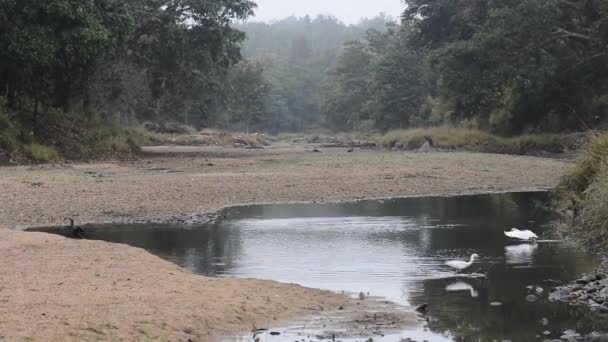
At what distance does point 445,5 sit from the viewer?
57.8 metres

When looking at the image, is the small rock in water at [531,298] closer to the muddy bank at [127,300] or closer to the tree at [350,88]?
the muddy bank at [127,300]

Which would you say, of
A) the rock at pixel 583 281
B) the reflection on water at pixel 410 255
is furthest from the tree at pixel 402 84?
the rock at pixel 583 281

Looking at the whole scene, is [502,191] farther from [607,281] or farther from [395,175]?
[607,281]

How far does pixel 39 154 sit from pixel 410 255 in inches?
870

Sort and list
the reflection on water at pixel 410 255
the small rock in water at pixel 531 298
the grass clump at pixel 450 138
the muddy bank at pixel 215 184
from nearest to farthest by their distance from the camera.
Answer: the reflection on water at pixel 410 255
the small rock in water at pixel 531 298
the muddy bank at pixel 215 184
the grass clump at pixel 450 138

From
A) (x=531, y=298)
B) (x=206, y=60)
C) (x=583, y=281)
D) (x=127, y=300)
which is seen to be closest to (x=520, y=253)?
(x=583, y=281)

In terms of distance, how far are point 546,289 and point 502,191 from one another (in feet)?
50.6

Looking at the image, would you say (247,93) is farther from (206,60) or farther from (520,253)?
(520,253)

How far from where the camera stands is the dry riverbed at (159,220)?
368 inches

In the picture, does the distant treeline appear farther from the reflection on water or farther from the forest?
the reflection on water

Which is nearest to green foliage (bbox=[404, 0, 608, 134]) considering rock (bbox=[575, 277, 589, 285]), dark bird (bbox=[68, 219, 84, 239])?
dark bird (bbox=[68, 219, 84, 239])

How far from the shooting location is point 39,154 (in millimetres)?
33188

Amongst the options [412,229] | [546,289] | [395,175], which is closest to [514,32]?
[395,175]

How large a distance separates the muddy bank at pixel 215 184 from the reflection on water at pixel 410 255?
5.27ft
